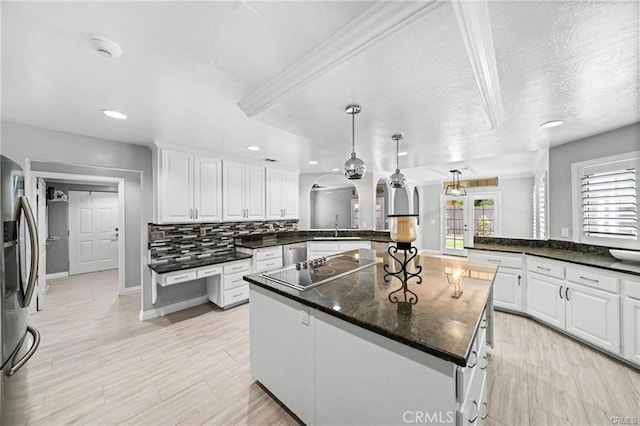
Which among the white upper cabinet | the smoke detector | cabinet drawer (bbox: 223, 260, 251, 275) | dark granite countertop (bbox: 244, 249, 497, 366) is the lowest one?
cabinet drawer (bbox: 223, 260, 251, 275)

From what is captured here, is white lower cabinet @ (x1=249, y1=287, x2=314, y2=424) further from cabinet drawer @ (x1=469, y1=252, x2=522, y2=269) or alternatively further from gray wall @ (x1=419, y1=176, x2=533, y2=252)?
gray wall @ (x1=419, y1=176, x2=533, y2=252)

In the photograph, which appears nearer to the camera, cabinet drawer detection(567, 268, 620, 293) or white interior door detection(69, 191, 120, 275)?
cabinet drawer detection(567, 268, 620, 293)

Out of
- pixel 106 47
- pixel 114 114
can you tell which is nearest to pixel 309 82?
pixel 106 47

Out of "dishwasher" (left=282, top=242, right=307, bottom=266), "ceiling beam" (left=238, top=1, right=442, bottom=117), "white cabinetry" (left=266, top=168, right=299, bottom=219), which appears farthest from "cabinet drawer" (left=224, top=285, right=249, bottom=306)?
"ceiling beam" (left=238, top=1, right=442, bottom=117)

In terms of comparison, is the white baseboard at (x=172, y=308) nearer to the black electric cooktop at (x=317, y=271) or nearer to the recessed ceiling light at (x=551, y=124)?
the black electric cooktop at (x=317, y=271)

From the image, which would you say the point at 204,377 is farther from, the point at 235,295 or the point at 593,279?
the point at 593,279

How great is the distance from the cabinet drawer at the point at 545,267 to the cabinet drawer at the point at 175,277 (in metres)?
4.57

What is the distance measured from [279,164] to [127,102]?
2750mm

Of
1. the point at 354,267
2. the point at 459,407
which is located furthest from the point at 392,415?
the point at 354,267

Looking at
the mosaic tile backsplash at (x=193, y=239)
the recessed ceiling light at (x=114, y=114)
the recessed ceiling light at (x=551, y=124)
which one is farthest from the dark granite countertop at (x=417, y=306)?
the mosaic tile backsplash at (x=193, y=239)

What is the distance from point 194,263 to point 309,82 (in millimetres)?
2955

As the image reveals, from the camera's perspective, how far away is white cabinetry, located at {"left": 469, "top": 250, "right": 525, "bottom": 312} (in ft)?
10.8

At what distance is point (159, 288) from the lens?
3441mm

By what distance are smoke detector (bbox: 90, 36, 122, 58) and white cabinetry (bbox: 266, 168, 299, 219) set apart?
3215mm
